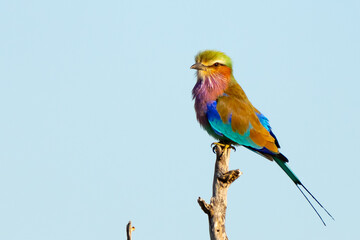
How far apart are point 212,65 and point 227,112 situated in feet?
2.66

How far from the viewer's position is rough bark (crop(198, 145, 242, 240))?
20.6 ft

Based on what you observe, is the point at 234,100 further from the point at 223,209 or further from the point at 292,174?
the point at 223,209

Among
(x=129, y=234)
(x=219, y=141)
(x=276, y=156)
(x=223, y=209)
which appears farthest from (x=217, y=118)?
(x=129, y=234)

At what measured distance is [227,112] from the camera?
7871 millimetres

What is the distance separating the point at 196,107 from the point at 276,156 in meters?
1.27

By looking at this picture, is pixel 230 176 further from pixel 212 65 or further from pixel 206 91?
pixel 212 65

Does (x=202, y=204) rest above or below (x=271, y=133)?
below

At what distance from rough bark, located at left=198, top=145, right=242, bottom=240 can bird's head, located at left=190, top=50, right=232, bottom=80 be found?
1730mm

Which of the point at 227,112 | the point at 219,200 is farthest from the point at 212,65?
the point at 219,200

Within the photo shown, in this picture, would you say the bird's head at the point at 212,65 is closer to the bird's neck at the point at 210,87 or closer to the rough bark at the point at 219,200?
the bird's neck at the point at 210,87

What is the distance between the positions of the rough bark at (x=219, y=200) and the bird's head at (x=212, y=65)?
1.73 metres

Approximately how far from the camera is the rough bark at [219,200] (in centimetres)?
627

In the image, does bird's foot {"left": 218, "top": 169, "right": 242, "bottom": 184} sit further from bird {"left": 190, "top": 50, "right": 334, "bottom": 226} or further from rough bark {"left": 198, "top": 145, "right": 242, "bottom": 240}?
bird {"left": 190, "top": 50, "right": 334, "bottom": 226}

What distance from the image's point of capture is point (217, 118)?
25.7ft
